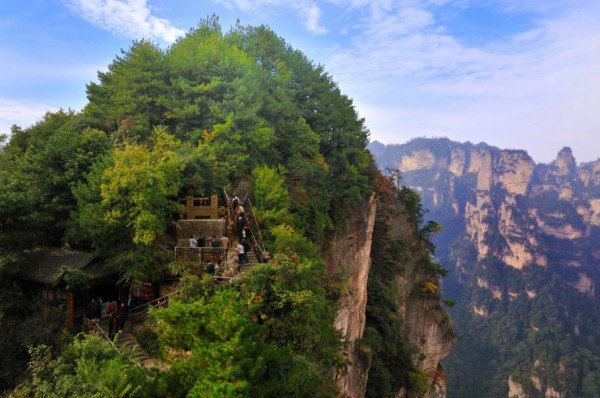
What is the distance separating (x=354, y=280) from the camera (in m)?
28.7

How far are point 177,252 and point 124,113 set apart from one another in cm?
1245

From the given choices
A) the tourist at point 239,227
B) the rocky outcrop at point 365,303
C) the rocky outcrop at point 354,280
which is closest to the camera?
the tourist at point 239,227

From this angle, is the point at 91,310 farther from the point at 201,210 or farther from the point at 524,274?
the point at 524,274

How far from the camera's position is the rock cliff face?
86.5 meters

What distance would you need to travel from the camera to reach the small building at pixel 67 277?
14953 mm

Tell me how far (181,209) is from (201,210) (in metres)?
1.14

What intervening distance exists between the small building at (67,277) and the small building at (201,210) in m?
4.02

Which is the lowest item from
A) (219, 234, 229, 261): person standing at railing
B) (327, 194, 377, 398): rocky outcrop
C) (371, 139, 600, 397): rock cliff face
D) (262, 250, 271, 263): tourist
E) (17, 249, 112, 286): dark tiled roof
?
(371, 139, 600, 397): rock cliff face

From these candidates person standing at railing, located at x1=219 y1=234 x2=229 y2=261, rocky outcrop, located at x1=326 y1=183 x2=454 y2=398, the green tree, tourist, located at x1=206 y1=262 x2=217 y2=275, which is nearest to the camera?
tourist, located at x1=206 y1=262 x2=217 y2=275

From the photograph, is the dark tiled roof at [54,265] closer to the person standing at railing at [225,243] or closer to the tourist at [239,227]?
the person standing at railing at [225,243]

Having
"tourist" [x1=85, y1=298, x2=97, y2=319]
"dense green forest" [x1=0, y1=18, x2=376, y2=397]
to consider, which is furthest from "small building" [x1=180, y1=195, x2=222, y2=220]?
"tourist" [x1=85, y1=298, x2=97, y2=319]

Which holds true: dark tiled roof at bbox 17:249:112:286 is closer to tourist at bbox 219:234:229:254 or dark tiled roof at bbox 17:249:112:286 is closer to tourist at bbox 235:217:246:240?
tourist at bbox 219:234:229:254

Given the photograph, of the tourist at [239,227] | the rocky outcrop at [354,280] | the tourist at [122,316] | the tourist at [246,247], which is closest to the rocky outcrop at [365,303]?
the rocky outcrop at [354,280]

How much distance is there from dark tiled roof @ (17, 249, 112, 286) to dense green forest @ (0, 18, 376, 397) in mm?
534
